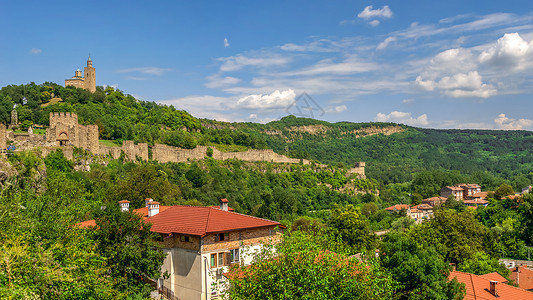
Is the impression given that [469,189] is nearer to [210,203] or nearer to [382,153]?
[210,203]

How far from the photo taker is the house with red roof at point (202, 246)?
2084cm

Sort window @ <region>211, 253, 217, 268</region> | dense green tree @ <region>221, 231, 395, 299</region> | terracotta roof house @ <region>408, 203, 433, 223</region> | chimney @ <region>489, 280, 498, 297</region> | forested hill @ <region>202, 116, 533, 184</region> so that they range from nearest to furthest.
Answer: dense green tree @ <region>221, 231, 395, 299</region> < window @ <region>211, 253, 217, 268</region> < chimney @ <region>489, 280, 498, 297</region> < terracotta roof house @ <region>408, 203, 433, 223</region> < forested hill @ <region>202, 116, 533, 184</region>

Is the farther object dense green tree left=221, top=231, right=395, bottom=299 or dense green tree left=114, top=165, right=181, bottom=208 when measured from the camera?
dense green tree left=114, top=165, right=181, bottom=208

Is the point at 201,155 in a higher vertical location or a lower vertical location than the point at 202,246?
higher

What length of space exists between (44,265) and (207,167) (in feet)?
196

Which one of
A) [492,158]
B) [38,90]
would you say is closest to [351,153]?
[492,158]

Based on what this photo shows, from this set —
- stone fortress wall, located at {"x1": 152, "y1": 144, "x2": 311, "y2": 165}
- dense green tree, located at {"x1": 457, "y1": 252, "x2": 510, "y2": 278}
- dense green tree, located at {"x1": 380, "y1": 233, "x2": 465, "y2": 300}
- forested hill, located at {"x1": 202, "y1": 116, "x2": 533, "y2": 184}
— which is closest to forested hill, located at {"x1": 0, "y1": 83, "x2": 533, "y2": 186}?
forested hill, located at {"x1": 202, "y1": 116, "x2": 533, "y2": 184}

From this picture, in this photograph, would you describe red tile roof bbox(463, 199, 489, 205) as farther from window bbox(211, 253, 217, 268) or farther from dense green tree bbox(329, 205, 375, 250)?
window bbox(211, 253, 217, 268)

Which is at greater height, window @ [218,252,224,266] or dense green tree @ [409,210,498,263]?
window @ [218,252,224,266]

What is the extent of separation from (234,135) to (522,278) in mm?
72056

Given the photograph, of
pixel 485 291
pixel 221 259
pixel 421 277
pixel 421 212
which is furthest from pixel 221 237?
pixel 421 212

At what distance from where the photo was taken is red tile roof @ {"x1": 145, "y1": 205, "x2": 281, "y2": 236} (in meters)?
21.4

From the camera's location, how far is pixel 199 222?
22016mm

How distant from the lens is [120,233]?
19.6m
